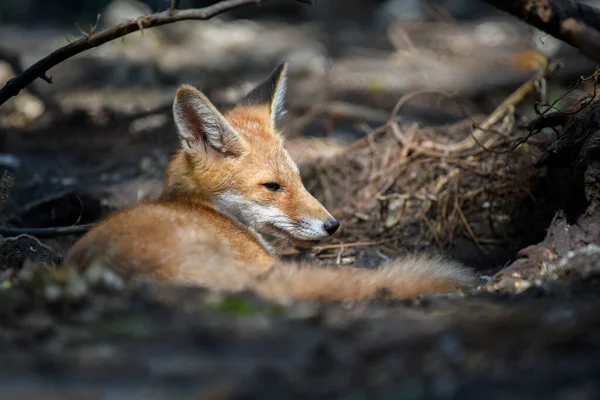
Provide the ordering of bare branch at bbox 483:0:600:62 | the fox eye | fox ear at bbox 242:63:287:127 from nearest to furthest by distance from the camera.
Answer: bare branch at bbox 483:0:600:62
the fox eye
fox ear at bbox 242:63:287:127

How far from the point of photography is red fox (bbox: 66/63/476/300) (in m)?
3.29

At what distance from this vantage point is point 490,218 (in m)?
5.70

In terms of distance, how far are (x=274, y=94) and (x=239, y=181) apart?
3.17 feet

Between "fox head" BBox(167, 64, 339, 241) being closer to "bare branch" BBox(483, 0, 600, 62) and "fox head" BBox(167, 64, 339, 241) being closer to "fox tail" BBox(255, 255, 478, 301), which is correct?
"fox tail" BBox(255, 255, 478, 301)

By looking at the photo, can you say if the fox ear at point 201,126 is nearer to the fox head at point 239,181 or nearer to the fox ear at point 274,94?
the fox head at point 239,181


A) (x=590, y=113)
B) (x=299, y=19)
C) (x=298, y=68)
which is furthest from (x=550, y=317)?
(x=299, y=19)

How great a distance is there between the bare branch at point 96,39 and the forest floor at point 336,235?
0.70m

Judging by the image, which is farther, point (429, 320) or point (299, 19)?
point (299, 19)

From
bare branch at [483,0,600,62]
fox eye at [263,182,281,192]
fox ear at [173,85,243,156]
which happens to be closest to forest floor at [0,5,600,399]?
bare branch at [483,0,600,62]

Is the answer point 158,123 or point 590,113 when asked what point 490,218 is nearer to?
point 590,113

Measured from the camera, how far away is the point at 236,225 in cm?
468

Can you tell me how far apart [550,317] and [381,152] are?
172 inches

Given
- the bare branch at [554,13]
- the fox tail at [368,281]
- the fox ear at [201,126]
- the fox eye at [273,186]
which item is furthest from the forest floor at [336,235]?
the fox ear at [201,126]

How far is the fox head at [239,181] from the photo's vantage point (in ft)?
15.3
